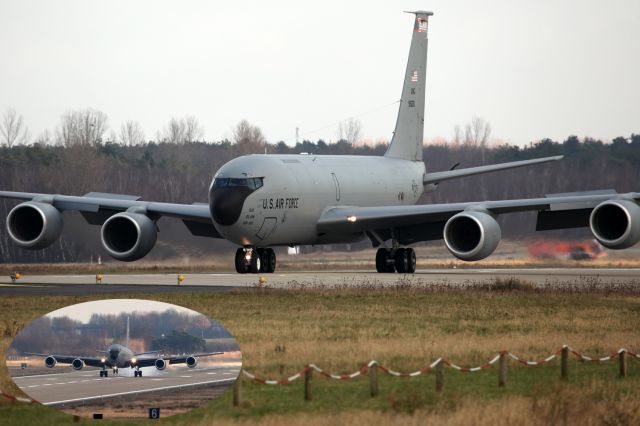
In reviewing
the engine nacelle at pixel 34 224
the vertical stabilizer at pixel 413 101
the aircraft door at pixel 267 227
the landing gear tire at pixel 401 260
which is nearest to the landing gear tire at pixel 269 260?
the aircraft door at pixel 267 227

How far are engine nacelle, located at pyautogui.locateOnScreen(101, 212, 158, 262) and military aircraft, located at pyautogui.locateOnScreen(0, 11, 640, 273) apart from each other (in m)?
0.03

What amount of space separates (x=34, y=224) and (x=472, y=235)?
565 inches

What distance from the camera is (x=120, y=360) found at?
13.7 metres

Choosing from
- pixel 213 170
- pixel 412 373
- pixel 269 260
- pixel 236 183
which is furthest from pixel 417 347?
pixel 213 170

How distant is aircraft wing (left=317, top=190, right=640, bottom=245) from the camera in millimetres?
39594

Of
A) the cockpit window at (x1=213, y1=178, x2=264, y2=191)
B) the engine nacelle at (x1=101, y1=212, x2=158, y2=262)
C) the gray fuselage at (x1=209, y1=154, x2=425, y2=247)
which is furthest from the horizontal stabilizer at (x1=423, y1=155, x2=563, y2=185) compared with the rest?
the engine nacelle at (x1=101, y1=212, x2=158, y2=262)

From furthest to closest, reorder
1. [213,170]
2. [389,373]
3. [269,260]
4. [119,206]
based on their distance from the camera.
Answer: [213,170]
[119,206]
[269,260]
[389,373]

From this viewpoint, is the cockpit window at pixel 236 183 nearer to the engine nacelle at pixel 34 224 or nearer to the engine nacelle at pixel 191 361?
the engine nacelle at pixel 34 224

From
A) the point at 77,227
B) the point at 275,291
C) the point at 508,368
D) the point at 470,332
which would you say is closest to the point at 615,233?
the point at 275,291

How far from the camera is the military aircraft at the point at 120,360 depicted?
13648mm

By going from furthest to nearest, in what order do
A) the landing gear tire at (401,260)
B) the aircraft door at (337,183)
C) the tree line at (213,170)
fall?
the tree line at (213,170) < the aircraft door at (337,183) < the landing gear tire at (401,260)

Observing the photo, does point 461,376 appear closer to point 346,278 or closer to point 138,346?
point 138,346

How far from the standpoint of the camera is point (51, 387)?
46.1ft

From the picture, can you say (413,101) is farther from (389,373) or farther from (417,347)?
(389,373)
